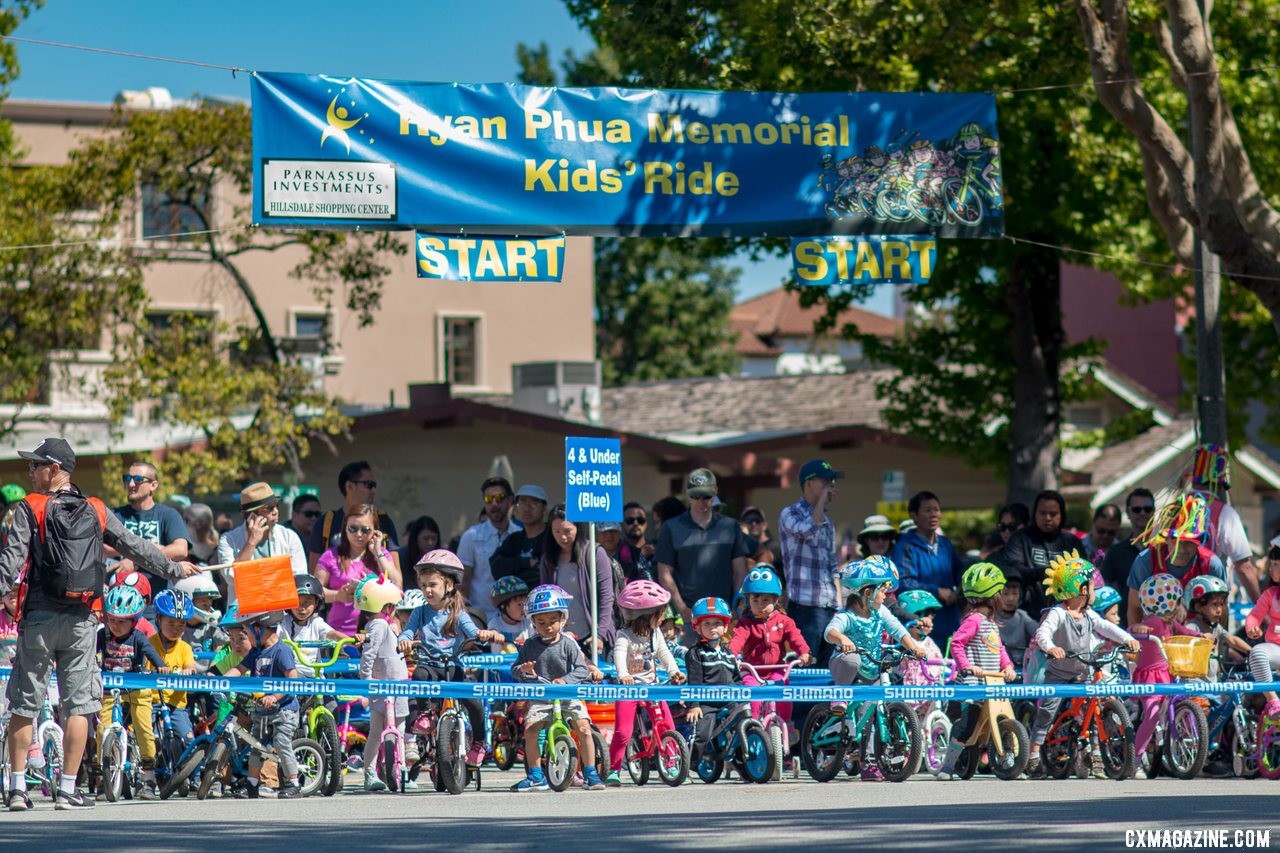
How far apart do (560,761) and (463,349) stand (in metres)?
36.5

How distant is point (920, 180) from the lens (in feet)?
51.8

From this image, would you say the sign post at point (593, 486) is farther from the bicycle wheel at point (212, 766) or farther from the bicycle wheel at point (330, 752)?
the bicycle wheel at point (212, 766)

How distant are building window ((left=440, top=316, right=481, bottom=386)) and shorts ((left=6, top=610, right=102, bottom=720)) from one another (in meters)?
37.4

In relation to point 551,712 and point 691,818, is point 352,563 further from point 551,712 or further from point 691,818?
point 691,818

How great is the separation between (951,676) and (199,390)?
15.7 m

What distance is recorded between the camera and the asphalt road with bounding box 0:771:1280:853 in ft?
29.8

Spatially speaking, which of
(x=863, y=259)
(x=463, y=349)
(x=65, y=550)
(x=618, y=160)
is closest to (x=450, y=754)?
(x=65, y=550)

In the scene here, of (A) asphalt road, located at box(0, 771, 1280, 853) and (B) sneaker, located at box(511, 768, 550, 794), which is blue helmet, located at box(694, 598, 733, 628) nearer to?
(A) asphalt road, located at box(0, 771, 1280, 853)

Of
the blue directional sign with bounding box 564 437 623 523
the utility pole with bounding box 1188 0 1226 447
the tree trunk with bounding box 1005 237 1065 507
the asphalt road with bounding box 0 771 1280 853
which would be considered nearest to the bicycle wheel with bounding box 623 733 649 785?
the asphalt road with bounding box 0 771 1280 853

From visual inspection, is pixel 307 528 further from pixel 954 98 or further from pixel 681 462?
pixel 681 462

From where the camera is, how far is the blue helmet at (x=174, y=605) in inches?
503

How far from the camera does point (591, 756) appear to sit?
12.7 m

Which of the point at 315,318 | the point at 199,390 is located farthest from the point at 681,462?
the point at 315,318

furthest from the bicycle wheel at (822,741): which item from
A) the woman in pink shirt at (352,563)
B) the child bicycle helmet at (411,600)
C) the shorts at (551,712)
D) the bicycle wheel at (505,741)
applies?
the woman in pink shirt at (352,563)
